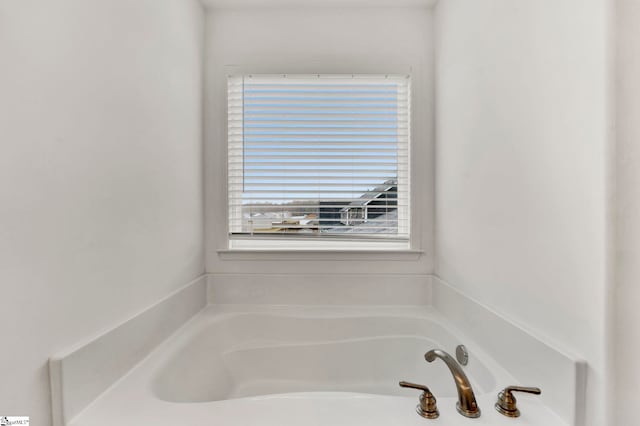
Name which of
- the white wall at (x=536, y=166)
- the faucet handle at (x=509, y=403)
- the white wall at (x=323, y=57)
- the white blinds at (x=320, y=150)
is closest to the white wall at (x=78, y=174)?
the white wall at (x=323, y=57)

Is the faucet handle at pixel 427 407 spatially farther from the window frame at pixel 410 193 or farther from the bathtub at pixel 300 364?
the window frame at pixel 410 193

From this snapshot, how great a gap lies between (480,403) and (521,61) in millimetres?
1073

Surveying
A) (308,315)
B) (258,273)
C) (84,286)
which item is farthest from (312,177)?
(84,286)

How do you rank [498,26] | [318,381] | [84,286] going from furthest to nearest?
[318,381], [498,26], [84,286]

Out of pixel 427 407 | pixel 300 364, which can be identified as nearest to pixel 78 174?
pixel 427 407

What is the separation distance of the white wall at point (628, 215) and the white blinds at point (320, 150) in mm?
1231

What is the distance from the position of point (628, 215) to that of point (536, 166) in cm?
33

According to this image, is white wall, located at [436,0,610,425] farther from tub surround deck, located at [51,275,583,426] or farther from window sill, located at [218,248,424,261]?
window sill, located at [218,248,424,261]

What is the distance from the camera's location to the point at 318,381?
1.66 meters

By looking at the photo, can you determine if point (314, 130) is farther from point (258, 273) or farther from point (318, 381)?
point (318, 381)

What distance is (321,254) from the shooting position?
1.91 metres

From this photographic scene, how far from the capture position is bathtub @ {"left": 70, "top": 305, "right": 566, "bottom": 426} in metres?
0.94

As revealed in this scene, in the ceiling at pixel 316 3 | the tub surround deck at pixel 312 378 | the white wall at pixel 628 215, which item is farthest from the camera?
the ceiling at pixel 316 3

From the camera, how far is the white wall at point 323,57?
6.27 ft
